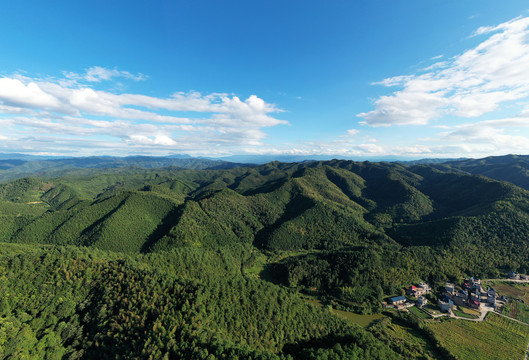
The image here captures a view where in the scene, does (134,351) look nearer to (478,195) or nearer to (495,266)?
(495,266)

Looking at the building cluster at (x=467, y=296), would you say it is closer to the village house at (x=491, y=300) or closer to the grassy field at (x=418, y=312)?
the village house at (x=491, y=300)

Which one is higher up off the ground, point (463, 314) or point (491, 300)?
point (491, 300)

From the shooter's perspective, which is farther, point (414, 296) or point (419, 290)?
point (419, 290)

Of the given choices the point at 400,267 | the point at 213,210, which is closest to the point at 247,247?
the point at 213,210

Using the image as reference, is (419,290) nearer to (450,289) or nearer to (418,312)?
(450,289)

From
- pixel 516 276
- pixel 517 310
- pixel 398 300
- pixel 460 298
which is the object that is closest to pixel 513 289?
pixel 516 276

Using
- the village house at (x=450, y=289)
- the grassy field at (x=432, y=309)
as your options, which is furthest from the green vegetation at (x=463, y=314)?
the village house at (x=450, y=289)
